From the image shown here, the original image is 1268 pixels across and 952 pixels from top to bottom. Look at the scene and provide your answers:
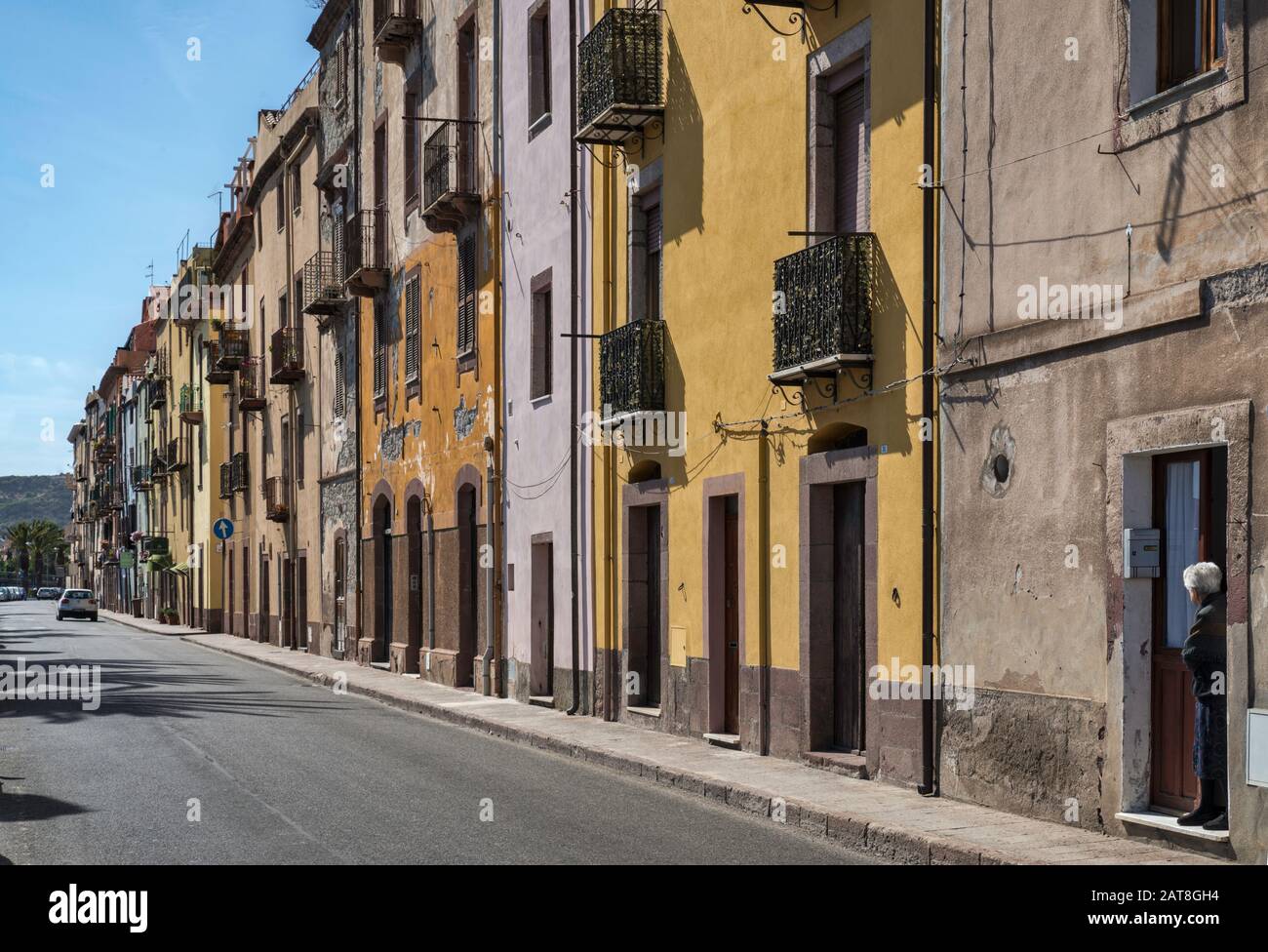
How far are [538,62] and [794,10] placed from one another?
8.29 m

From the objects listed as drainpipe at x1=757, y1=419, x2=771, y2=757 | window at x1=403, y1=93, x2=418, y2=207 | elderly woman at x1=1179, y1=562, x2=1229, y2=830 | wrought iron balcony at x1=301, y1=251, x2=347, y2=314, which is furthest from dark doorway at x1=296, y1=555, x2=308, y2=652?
elderly woman at x1=1179, y1=562, x2=1229, y2=830

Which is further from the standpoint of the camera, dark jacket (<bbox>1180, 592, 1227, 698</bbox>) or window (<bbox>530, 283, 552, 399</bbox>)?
window (<bbox>530, 283, 552, 399</bbox>)

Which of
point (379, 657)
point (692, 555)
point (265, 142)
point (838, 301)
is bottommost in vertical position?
point (379, 657)

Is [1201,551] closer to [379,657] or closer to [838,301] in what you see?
[838,301]

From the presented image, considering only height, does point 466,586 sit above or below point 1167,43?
below

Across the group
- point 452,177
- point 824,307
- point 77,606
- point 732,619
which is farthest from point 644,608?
point 77,606

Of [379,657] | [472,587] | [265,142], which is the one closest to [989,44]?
[472,587]

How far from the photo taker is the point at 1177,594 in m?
10.0

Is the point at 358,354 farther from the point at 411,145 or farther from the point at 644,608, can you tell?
the point at 644,608

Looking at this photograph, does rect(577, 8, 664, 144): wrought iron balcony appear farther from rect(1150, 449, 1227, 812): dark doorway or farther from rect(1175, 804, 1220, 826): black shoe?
rect(1175, 804, 1220, 826): black shoe

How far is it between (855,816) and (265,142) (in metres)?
39.9

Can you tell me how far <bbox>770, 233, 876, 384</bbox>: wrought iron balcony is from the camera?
44.4ft

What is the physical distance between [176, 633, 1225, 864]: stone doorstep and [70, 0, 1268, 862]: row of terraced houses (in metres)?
0.30
